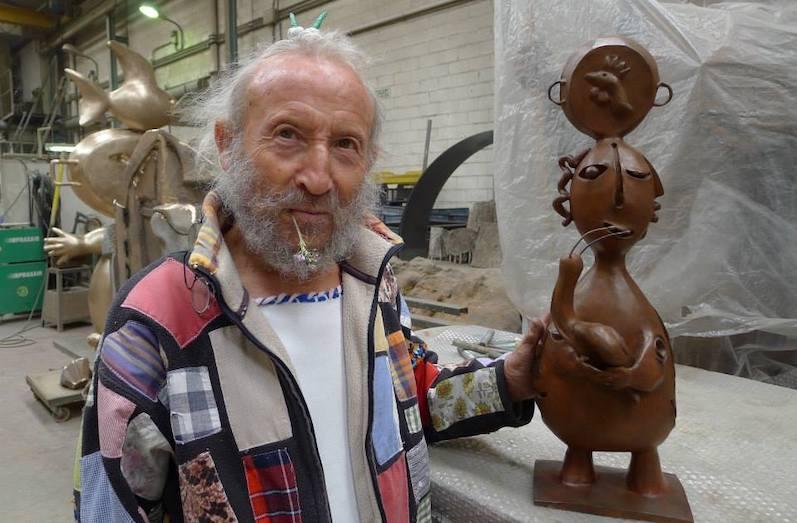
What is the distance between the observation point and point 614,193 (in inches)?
31.7

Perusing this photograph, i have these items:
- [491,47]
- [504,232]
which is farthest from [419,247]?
[504,232]

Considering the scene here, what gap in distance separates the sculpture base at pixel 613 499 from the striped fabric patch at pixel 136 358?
0.59 metres

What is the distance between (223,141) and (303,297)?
0.91 ft

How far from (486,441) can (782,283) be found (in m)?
1.06

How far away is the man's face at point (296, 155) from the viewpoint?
0.78m

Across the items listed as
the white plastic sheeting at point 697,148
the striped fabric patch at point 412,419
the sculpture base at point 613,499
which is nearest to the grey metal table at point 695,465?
the sculpture base at point 613,499

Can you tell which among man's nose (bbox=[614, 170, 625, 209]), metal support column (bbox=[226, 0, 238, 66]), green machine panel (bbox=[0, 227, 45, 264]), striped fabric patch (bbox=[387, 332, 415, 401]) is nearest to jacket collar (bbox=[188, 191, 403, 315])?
striped fabric patch (bbox=[387, 332, 415, 401])

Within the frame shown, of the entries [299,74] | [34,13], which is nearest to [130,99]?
[299,74]

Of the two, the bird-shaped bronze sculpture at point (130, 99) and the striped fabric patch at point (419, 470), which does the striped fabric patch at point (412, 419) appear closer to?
the striped fabric patch at point (419, 470)

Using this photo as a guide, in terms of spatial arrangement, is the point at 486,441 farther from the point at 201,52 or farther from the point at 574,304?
the point at 201,52

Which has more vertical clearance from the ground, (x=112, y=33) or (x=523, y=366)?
(x=112, y=33)

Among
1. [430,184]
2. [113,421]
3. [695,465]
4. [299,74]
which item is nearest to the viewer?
[113,421]

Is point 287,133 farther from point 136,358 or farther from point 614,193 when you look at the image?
point 614,193

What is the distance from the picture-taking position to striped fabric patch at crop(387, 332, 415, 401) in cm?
89
